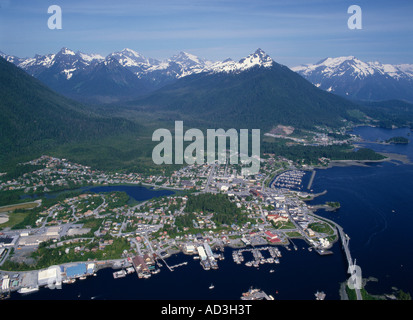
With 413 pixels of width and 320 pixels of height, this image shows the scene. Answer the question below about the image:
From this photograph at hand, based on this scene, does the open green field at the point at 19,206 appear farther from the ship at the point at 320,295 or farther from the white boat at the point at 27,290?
the ship at the point at 320,295

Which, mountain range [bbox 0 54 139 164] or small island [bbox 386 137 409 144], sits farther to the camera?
small island [bbox 386 137 409 144]

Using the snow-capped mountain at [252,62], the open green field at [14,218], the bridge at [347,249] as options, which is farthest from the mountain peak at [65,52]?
the bridge at [347,249]

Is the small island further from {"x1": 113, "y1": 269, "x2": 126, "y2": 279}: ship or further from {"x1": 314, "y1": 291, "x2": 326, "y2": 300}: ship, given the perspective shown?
{"x1": 113, "y1": 269, "x2": 126, "y2": 279}: ship

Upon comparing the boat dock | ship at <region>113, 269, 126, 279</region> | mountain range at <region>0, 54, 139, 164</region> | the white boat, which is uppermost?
mountain range at <region>0, 54, 139, 164</region>

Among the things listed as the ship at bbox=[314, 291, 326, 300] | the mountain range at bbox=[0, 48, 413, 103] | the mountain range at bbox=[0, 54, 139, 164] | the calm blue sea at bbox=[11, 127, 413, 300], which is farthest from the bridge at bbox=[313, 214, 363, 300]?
the mountain range at bbox=[0, 48, 413, 103]

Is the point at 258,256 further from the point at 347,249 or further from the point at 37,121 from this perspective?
the point at 37,121

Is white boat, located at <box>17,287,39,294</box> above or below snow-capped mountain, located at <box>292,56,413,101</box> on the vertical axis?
below

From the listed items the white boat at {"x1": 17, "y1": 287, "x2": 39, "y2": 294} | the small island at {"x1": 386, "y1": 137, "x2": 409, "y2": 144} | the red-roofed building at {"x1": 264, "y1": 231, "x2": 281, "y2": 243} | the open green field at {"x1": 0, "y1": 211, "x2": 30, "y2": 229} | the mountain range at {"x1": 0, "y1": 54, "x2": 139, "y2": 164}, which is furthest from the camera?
the small island at {"x1": 386, "y1": 137, "x2": 409, "y2": 144}
